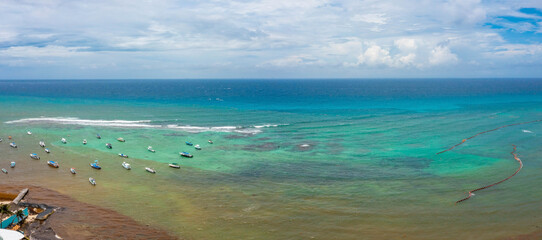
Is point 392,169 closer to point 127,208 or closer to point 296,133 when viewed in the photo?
point 296,133

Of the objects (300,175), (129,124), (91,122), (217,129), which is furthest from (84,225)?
(91,122)

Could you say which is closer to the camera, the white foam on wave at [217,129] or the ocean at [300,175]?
the ocean at [300,175]

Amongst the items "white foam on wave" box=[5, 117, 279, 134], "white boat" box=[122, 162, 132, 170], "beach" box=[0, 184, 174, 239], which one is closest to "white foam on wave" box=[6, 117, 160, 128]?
"white foam on wave" box=[5, 117, 279, 134]

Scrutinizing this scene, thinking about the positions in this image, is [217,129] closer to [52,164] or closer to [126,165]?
[126,165]

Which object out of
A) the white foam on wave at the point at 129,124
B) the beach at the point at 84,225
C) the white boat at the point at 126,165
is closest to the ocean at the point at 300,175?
the white foam on wave at the point at 129,124

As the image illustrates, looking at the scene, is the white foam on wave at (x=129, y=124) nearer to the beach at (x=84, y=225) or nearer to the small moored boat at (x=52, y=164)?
the small moored boat at (x=52, y=164)

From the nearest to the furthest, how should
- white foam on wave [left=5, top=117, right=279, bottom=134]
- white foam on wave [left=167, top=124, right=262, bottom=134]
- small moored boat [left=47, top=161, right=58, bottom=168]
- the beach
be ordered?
1. the beach
2. small moored boat [left=47, top=161, right=58, bottom=168]
3. white foam on wave [left=167, top=124, right=262, bottom=134]
4. white foam on wave [left=5, top=117, right=279, bottom=134]

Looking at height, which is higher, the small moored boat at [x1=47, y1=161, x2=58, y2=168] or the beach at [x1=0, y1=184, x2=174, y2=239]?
the small moored boat at [x1=47, y1=161, x2=58, y2=168]

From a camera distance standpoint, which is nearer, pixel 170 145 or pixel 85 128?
pixel 170 145

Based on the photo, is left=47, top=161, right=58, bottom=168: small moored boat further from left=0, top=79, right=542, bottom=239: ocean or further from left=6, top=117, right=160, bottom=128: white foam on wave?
left=6, top=117, right=160, bottom=128: white foam on wave

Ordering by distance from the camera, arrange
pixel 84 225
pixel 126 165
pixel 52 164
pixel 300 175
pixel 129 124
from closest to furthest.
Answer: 1. pixel 84 225
2. pixel 300 175
3. pixel 126 165
4. pixel 52 164
5. pixel 129 124

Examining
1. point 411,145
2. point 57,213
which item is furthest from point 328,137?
point 57,213
